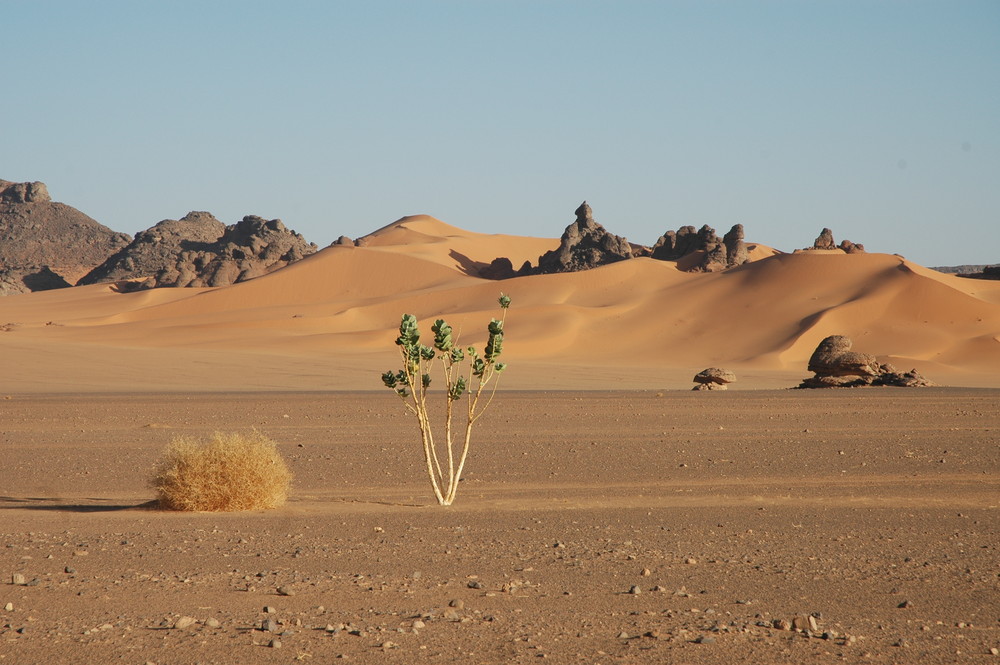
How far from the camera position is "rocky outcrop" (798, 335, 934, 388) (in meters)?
26.7

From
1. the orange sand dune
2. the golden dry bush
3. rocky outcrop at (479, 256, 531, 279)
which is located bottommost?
the golden dry bush

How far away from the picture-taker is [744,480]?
1232 cm

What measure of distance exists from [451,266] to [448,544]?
72.3 m

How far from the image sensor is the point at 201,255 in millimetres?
85375

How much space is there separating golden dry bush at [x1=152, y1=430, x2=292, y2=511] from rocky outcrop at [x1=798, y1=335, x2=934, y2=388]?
64.9 ft

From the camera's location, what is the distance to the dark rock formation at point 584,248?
6544cm

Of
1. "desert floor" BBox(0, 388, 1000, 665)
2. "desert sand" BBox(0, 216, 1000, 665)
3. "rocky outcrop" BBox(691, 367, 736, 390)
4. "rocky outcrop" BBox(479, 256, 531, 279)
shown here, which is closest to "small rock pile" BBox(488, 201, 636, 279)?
"rocky outcrop" BBox(479, 256, 531, 279)

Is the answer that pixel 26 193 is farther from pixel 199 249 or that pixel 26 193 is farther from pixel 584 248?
pixel 584 248

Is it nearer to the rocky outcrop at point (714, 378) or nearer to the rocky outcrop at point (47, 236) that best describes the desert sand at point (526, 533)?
the rocky outcrop at point (714, 378)

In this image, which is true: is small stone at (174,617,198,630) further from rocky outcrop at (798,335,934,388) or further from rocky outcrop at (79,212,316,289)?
rocky outcrop at (79,212,316,289)

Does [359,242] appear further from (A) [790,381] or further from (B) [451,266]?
(A) [790,381]

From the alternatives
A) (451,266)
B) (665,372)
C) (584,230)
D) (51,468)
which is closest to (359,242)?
(451,266)

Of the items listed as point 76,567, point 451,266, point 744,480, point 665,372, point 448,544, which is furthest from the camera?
point 451,266

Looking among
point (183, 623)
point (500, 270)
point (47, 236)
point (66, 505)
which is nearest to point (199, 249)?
point (500, 270)
